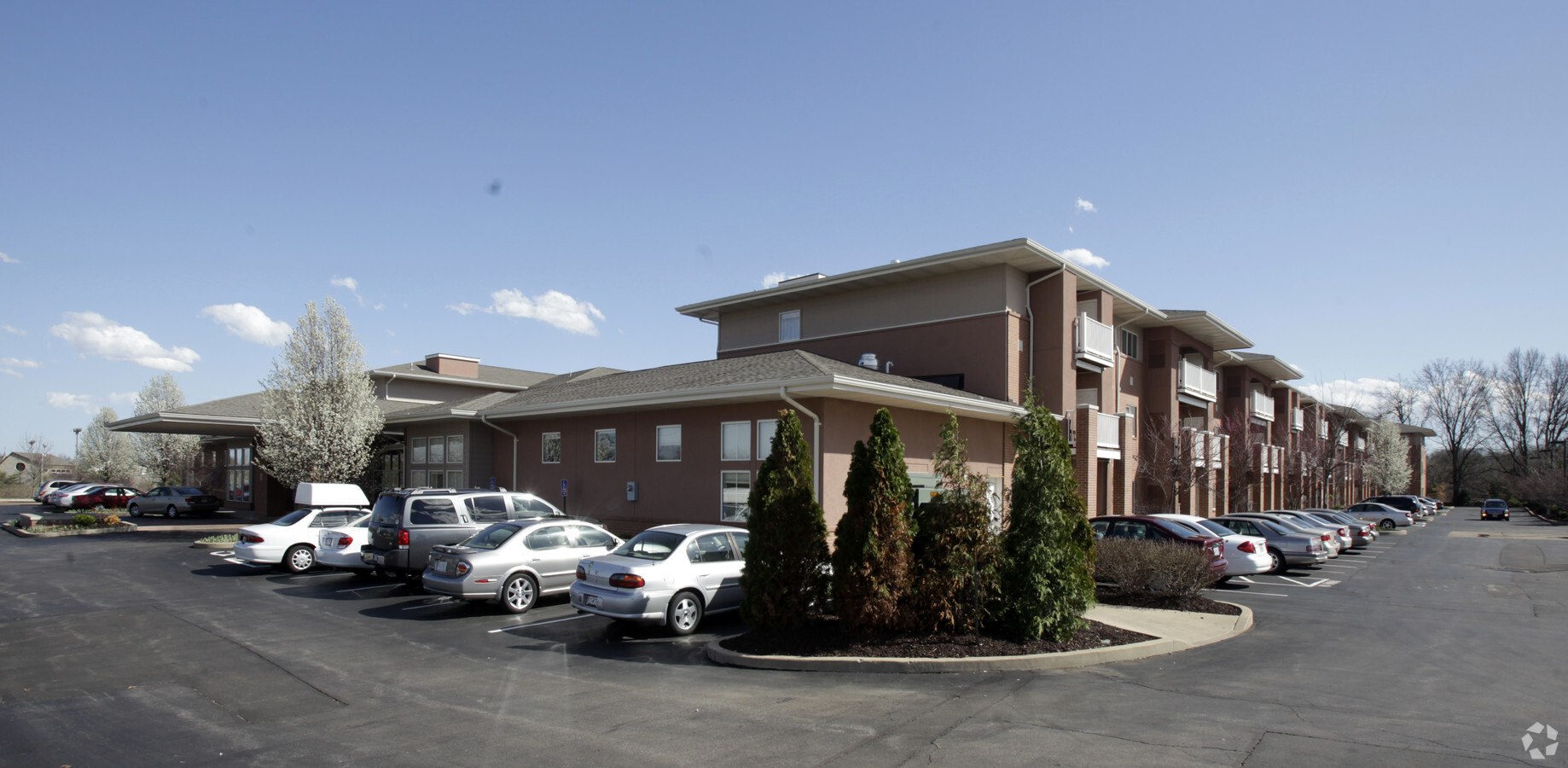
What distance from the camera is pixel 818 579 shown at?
35.0 ft

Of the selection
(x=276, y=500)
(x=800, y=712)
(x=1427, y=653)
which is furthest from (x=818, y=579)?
(x=276, y=500)

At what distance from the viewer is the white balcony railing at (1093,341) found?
2455 cm

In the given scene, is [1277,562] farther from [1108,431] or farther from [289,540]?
[289,540]

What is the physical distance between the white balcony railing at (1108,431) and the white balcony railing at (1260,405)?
2064 centimetres

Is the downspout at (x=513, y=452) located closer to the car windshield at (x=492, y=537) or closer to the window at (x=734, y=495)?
the window at (x=734, y=495)

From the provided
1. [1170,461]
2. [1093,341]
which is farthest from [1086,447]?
[1170,461]

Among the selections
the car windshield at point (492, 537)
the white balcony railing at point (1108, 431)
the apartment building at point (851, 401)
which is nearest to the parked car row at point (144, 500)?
the apartment building at point (851, 401)

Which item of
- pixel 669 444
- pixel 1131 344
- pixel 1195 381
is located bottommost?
pixel 669 444

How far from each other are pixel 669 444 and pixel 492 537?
6868mm

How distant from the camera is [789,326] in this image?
28578 mm

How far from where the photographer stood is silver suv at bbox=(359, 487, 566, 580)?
47.9 feet

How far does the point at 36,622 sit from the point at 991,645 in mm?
13018

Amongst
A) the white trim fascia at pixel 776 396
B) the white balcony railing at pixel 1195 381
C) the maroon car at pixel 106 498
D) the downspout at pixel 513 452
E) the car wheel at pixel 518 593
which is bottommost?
the maroon car at pixel 106 498

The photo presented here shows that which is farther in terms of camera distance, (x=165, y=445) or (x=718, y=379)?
(x=165, y=445)
